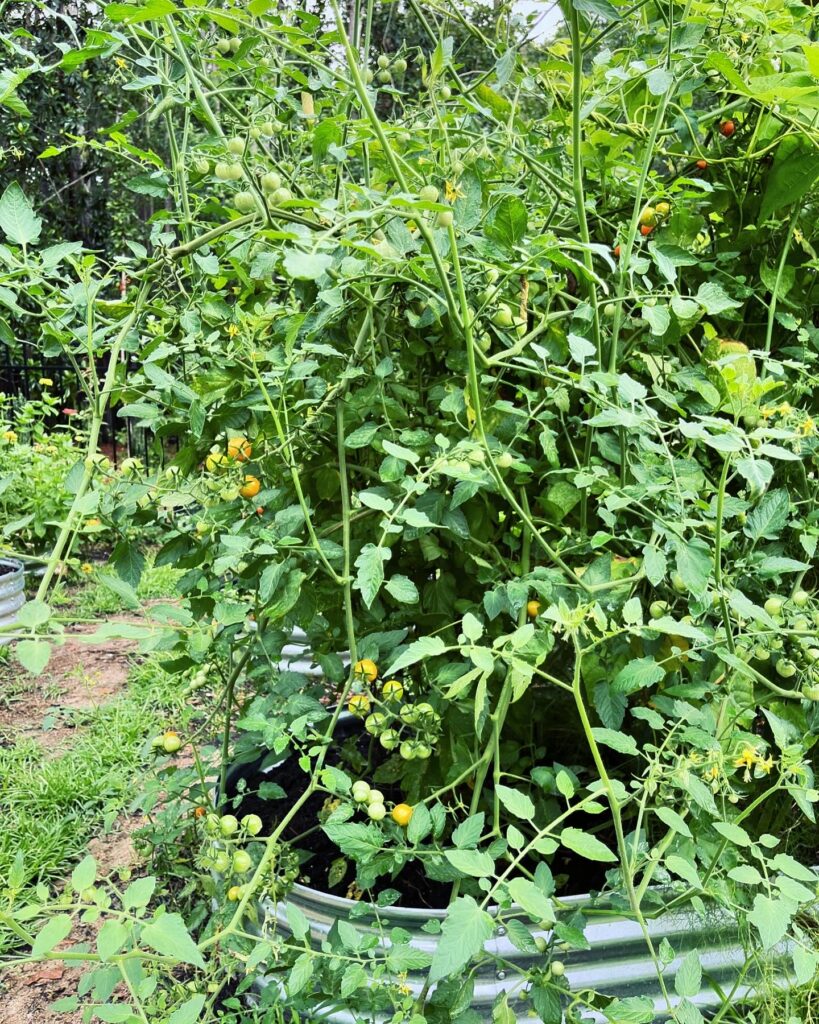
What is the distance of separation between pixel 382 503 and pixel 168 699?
1872 millimetres

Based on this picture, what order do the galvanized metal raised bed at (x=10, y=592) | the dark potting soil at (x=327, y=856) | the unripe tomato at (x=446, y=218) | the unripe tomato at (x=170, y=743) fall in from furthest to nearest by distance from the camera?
the galvanized metal raised bed at (x=10, y=592), the dark potting soil at (x=327, y=856), the unripe tomato at (x=170, y=743), the unripe tomato at (x=446, y=218)

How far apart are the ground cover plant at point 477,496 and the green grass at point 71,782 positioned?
0.69m

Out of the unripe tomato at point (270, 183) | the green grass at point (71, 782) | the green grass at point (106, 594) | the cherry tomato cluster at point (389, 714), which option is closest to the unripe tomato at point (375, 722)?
the cherry tomato cluster at point (389, 714)

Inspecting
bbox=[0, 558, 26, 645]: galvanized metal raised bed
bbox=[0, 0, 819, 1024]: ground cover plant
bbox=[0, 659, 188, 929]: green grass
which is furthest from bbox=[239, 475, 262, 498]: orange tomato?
bbox=[0, 558, 26, 645]: galvanized metal raised bed

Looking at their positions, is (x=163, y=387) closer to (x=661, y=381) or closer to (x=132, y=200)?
(x=661, y=381)

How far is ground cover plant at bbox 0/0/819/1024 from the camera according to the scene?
802 mm

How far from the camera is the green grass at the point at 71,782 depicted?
1781 millimetres

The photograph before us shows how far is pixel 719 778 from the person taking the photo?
94 centimetres

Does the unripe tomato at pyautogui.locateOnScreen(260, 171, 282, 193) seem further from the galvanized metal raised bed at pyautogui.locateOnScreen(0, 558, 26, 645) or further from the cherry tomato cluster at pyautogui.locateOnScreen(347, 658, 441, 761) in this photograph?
the galvanized metal raised bed at pyautogui.locateOnScreen(0, 558, 26, 645)

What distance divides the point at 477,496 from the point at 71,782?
5.00ft

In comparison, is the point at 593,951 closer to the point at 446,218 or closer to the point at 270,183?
the point at 446,218

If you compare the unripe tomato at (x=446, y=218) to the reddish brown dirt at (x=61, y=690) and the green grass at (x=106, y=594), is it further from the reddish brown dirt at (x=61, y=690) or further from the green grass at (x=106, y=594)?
the green grass at (x=106, y=594)

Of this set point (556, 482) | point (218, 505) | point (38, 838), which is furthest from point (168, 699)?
point (556, 482)

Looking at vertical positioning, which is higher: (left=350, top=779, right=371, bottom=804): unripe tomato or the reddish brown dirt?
(left=350, top=779, right=371, bottom=804): unripe tomato
